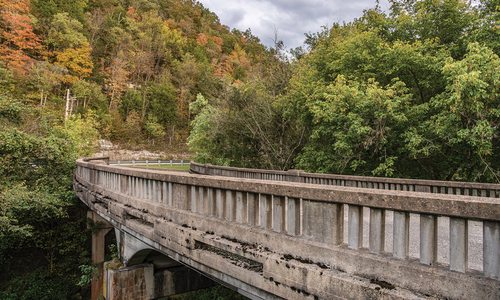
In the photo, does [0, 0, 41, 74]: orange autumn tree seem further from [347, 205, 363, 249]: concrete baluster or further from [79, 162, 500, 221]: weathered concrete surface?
[347, 205, 363, 249]: concrete baluster

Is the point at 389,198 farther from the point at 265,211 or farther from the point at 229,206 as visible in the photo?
the point at 229,206

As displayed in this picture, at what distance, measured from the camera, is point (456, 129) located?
10.5 m

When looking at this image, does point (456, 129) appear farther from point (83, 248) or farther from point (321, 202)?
point (83, 248)

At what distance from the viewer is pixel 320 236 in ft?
10.7

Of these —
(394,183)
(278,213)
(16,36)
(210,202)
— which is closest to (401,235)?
(278,213)

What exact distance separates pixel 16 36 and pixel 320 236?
4646 centimetres

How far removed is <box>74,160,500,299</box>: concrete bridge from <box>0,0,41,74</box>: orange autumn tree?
1542 inches

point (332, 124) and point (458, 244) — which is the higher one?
point (332, 124)

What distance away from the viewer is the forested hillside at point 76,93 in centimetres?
1449

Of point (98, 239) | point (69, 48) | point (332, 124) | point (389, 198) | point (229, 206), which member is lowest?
point (98, 239)

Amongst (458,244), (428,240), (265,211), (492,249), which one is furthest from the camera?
(265,211)

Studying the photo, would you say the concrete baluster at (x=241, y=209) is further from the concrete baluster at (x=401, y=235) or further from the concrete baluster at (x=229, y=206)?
the concrete baluster at (x=401, y=235)

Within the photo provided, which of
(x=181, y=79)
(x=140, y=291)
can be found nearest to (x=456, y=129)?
(x=140, y=291)

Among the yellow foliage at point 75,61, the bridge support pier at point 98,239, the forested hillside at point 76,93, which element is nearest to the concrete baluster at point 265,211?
the bridge support pier at point 98,239
